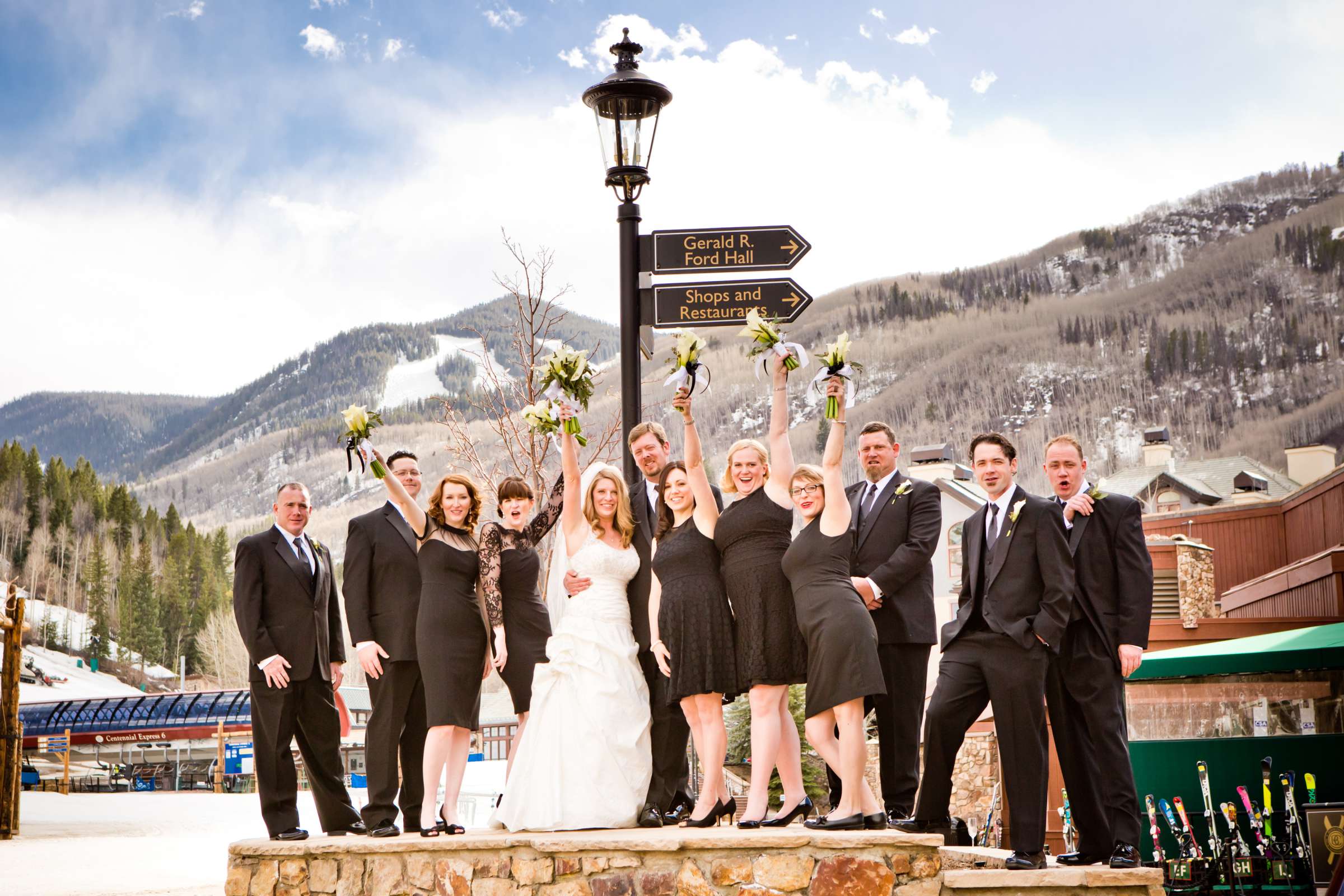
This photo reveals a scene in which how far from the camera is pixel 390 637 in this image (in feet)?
21.6

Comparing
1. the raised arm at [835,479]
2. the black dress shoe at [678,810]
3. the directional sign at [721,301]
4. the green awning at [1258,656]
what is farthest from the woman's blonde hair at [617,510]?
the green awning at [1258,656]

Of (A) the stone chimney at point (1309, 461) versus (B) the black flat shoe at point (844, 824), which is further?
(A) the stone chimney at point (1309, 461)

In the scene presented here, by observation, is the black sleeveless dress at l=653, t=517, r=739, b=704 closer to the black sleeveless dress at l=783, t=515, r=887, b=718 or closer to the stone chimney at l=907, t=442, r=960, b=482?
the black sleeveless dress at l=783, t=515, r=887, b=718

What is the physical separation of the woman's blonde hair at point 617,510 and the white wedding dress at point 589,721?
2.9 inches

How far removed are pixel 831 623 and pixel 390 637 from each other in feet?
8.26

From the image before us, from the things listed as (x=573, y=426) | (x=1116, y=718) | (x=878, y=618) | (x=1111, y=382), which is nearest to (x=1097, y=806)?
(x=1116, y=718)

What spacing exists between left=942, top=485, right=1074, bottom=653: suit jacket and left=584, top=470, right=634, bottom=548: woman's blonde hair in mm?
1754

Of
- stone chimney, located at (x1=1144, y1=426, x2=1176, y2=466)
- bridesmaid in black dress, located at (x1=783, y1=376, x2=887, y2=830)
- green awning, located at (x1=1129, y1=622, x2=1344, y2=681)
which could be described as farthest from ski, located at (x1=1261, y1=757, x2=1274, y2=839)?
stone chimney, located at (x1=1144, y1=426, x2=1176, y2=466)

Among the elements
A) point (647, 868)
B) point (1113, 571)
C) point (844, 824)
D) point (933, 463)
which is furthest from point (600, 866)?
point (933, 463)

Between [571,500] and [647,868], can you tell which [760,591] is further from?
[647,868]

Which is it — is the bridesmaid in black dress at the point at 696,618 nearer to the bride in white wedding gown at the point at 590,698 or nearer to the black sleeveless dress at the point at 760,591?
the black sleeveless dress at the point at 760,591

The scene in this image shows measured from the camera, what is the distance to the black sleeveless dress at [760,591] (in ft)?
18.8

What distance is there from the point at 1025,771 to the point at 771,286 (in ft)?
9.42

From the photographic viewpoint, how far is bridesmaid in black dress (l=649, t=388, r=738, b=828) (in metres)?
5.81
